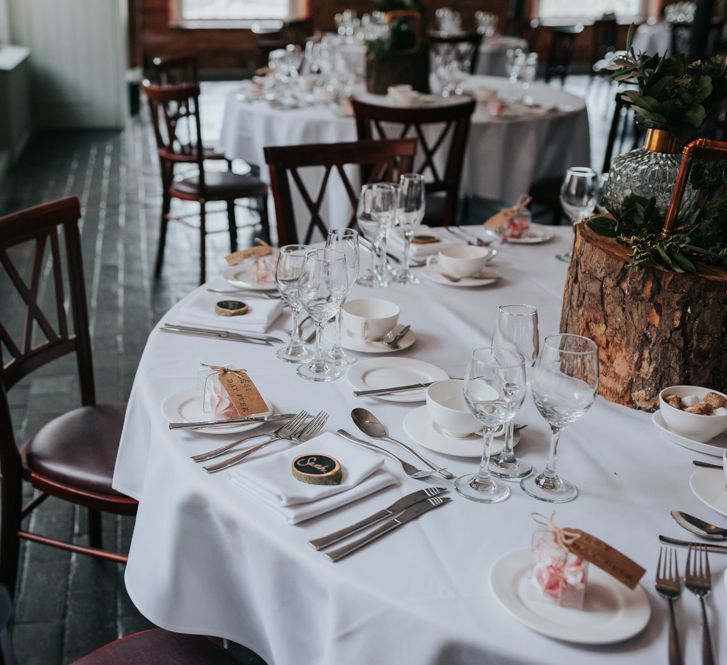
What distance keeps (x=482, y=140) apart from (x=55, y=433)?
9.44 feet

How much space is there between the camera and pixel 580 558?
0.99m

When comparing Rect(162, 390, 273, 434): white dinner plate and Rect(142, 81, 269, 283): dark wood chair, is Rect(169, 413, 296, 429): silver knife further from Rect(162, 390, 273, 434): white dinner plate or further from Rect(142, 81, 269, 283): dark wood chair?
Rect(142, 81, 269, 283): dark wood chair

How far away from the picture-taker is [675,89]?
1521 millimetres

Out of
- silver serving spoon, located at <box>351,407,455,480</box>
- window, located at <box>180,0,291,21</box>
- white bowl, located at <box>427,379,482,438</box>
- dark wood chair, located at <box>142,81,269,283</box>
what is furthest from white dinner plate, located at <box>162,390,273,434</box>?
window, located at <box>180,0,291,21</box>

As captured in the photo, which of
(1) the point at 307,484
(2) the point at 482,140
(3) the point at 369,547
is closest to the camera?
(3) the point at 369,547

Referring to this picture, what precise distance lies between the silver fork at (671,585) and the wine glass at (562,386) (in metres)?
0.16

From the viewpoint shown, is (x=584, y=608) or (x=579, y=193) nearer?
(x=584, y=608)

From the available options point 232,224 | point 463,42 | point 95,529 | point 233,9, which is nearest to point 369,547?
point 95,529

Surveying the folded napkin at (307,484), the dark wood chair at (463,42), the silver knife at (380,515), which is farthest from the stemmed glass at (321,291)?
the dark wood chair at (463,42)

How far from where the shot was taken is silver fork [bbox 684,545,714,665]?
3.24 ft

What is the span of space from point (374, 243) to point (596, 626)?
1.22m

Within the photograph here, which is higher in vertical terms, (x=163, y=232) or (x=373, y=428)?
(x=373, y=428)

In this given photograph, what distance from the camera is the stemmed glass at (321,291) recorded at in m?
1.52

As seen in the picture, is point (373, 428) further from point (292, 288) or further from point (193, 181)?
point (193, 181)
